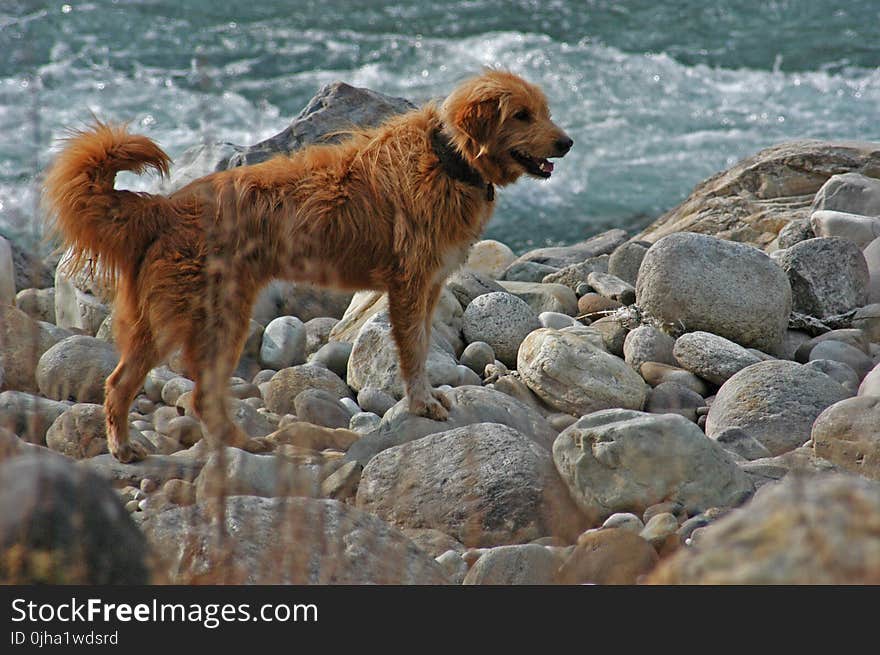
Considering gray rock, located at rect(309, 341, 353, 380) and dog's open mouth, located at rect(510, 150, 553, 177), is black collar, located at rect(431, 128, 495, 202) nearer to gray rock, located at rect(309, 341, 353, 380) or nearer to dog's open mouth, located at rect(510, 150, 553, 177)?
dog's open mouth, located at rect(510, 150, 553, 177)

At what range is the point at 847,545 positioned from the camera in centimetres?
200

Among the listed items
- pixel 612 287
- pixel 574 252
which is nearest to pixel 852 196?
pixel 612 287

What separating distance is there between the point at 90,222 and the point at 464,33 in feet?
43.9

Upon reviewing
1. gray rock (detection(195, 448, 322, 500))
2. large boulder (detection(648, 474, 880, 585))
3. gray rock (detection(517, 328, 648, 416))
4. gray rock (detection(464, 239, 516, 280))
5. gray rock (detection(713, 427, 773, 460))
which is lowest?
gray rock (detection(464, 239, 516, 280))

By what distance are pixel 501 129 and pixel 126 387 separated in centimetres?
247

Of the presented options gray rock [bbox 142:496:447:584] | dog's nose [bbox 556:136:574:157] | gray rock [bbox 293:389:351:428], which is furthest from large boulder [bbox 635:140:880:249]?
gray rock [bbox 142:496:447:584]

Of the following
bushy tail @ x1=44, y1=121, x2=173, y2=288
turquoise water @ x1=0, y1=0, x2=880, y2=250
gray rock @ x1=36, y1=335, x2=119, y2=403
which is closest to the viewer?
bushy tail @ x1=44, y1=121, x2=173, y2=288

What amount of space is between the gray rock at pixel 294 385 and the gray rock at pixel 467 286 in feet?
4.47

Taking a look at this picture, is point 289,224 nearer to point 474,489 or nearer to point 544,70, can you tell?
point 474,489

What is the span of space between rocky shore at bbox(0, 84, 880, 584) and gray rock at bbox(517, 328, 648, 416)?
0.01 meters

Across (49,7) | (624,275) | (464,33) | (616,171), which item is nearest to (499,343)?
(624,275)

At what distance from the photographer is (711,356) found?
665cm

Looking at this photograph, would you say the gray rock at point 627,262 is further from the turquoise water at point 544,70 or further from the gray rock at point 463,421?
the turquoise water at point 544,70

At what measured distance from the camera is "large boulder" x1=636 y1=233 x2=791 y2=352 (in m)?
6.98
